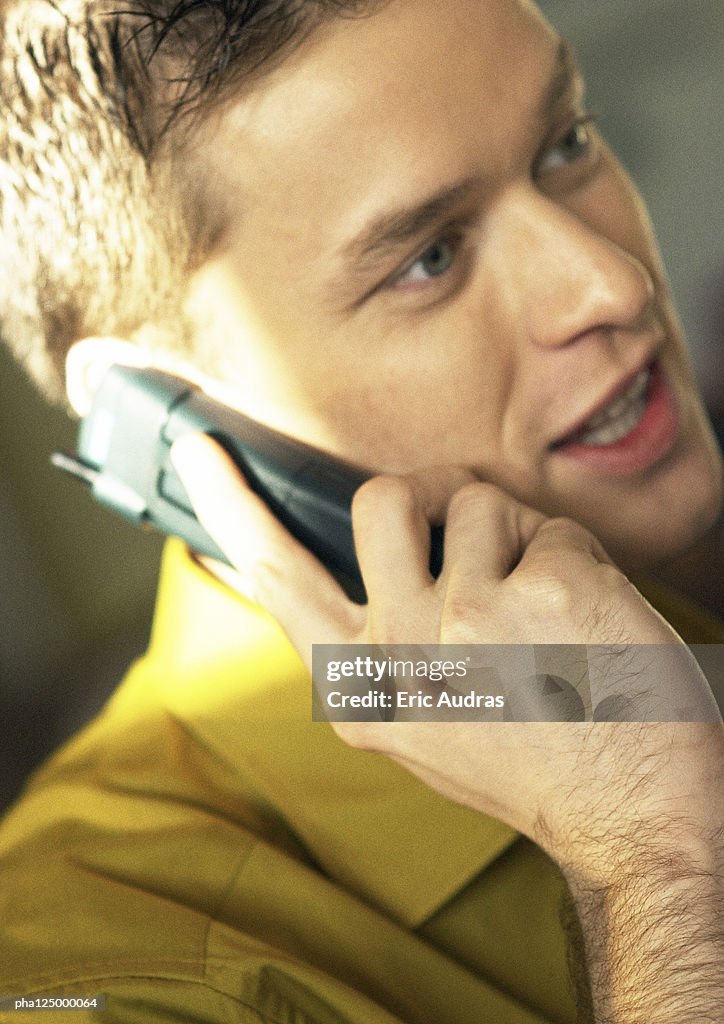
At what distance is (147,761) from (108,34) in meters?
0.60

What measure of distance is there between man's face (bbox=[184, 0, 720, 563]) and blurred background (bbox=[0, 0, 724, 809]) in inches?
11.7

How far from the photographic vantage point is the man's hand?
590mm

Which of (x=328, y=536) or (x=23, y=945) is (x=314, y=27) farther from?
(x=23, y=945)

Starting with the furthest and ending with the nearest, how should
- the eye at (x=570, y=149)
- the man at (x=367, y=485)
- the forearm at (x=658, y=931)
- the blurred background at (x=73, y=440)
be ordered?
the blurred background at (x=73, y=440), the eye at (x=570, y=149), the man at (x=367, y=485), the forearm at (x=658, y=931)

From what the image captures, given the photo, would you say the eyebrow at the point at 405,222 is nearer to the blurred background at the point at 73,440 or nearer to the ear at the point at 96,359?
the ear at the point at 96,359


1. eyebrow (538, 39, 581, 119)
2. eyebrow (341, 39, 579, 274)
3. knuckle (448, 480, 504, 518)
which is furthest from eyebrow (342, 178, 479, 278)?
knuckle (448, 480, 504, 518)

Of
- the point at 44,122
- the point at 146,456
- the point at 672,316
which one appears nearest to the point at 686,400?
the point at 672,316

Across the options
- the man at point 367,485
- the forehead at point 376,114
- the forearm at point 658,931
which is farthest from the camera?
the forehead at point 376,114

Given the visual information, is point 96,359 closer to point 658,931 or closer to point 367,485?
point 367,485

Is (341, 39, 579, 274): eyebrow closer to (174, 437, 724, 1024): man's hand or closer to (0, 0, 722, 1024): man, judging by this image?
(0, 0, 722, 1024): man

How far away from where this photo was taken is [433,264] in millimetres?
888

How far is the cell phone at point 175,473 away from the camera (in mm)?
832

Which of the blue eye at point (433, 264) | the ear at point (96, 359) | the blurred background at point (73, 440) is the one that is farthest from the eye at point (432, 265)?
the blurred background at point (73, 440)

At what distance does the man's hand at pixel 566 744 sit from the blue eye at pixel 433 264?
20 cm
